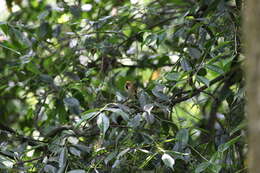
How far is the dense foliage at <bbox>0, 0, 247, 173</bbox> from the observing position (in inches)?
51.1

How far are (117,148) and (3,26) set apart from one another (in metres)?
0.56

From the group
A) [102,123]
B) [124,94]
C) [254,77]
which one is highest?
[254,77]

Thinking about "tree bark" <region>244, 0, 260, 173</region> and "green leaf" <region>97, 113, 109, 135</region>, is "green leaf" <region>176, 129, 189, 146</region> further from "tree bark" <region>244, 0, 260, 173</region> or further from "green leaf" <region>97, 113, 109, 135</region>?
"tree bark" <region>244, 0, 260, 173</region>

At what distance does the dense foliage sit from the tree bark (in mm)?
620

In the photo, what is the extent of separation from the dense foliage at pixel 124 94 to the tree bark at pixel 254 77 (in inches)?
24.4

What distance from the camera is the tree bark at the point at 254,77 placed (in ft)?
1.77

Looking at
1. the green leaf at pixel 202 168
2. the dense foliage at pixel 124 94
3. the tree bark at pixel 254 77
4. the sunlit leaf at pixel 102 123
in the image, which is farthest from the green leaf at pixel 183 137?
the tree bark at pixel 254 77

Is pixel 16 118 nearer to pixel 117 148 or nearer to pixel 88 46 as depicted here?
pixel 88 46

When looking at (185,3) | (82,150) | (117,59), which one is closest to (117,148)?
(82,150)

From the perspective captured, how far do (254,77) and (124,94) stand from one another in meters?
1.16

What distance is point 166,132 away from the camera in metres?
1.51

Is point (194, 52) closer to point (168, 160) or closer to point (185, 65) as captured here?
point (185, 65)

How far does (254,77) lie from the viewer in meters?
0.54

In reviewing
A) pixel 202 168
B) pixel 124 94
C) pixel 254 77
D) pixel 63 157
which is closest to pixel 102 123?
pixel 63 157
